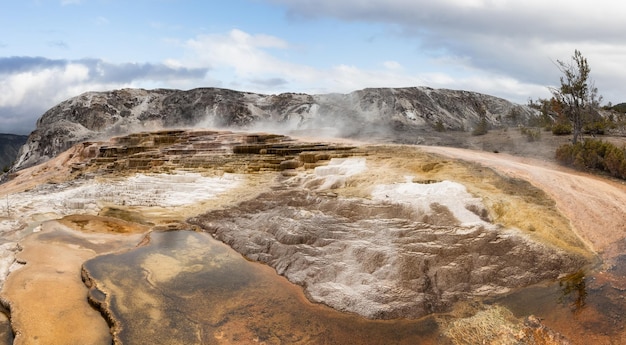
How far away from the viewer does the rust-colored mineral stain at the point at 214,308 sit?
4.49m

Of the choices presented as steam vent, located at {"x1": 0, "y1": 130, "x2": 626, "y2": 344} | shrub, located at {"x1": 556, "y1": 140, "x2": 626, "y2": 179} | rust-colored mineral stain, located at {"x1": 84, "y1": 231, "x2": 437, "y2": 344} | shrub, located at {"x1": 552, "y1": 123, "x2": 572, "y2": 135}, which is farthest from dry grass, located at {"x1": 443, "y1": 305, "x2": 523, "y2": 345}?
shrub, located at {"x1": 552, "y1": 123, "x2": 572, "y2": 135}

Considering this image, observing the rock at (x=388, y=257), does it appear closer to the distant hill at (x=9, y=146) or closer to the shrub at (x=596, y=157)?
the shrub at (x=596, y=157)

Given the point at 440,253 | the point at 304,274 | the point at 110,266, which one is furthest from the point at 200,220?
the point at 440,253

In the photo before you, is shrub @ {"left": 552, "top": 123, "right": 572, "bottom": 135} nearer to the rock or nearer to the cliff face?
the cliff face

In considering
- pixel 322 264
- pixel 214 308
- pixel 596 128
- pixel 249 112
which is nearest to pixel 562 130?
pixel 596 128

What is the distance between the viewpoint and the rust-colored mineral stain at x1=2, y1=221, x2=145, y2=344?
4340 millimetres

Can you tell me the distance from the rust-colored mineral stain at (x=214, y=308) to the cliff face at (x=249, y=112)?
1924 cm

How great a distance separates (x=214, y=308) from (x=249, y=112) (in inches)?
974

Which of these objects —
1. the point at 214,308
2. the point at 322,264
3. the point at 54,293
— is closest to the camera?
the point at 214,308

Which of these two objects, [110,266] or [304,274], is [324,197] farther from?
[110,266]

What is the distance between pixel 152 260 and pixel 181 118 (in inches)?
973

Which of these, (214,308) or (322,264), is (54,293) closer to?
(214,308)

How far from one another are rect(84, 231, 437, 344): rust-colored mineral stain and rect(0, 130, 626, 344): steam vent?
2cm

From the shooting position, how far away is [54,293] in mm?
5145
